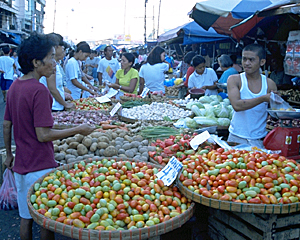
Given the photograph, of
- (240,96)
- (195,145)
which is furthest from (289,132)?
(195,145)

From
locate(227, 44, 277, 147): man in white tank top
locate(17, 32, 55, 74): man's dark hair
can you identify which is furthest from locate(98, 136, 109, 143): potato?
locate(227, 44, 277, 147): man in white tank top

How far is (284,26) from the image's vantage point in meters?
6.63

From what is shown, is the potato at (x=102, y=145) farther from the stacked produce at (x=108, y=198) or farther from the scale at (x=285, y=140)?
the scale at (x=285, y=140)

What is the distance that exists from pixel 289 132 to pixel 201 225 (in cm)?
134

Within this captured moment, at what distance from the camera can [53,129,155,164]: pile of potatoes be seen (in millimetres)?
3379

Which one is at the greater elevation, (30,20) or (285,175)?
(30,20)

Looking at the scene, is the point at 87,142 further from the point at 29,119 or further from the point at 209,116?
the point at 209,116

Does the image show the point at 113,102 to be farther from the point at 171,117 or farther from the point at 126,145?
the point at 126,145

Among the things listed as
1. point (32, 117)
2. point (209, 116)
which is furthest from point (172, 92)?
point (32, 117)

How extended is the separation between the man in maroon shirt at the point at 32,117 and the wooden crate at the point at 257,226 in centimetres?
153

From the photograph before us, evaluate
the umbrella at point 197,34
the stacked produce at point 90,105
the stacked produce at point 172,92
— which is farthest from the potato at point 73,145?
the umbrella at point 197,34

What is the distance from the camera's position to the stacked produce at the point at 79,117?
A: 4.75 meters

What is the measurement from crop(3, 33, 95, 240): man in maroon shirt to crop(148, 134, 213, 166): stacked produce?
107 centimetres

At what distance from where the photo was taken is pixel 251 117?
332cm
